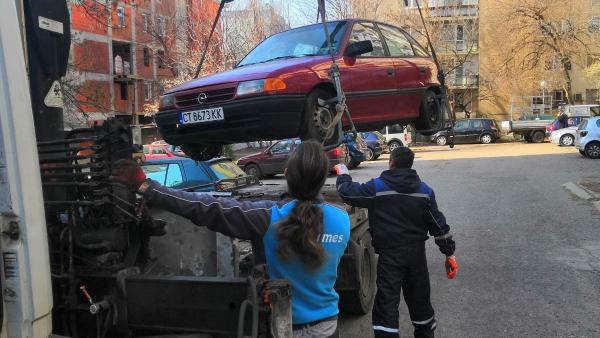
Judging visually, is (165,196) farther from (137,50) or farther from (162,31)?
(137,50)

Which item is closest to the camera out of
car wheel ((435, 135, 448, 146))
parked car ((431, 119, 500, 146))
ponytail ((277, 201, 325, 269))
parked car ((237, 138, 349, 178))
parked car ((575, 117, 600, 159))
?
ponytail ((277, 201, 325, 269))

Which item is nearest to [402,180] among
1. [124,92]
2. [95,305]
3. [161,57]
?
[95,305]

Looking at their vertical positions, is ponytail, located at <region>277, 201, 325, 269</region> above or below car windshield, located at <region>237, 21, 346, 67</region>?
below

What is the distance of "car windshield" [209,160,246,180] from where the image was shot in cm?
791

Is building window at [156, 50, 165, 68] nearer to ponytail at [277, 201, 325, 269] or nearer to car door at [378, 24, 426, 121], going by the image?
car door at [378, 24, 426, 121]

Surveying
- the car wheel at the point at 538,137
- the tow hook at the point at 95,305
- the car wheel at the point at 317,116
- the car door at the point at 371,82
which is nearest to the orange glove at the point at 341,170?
the car wheel at the point at 317,116

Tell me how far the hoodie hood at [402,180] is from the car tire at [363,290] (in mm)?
1102

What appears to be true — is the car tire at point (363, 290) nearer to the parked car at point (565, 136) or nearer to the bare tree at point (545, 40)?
the parked car at point (565, 136)

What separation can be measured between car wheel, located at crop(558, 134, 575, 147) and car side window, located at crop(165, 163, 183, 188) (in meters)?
26.5

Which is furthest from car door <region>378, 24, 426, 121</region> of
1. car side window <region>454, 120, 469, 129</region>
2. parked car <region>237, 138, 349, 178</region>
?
car side window <region>454, 120, 469, 129</region>

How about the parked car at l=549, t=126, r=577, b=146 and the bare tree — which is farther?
the bare tree

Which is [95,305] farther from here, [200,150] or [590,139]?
[590,139]

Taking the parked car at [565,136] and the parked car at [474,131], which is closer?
the parked car at [565,136]

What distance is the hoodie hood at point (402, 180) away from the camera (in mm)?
4180
